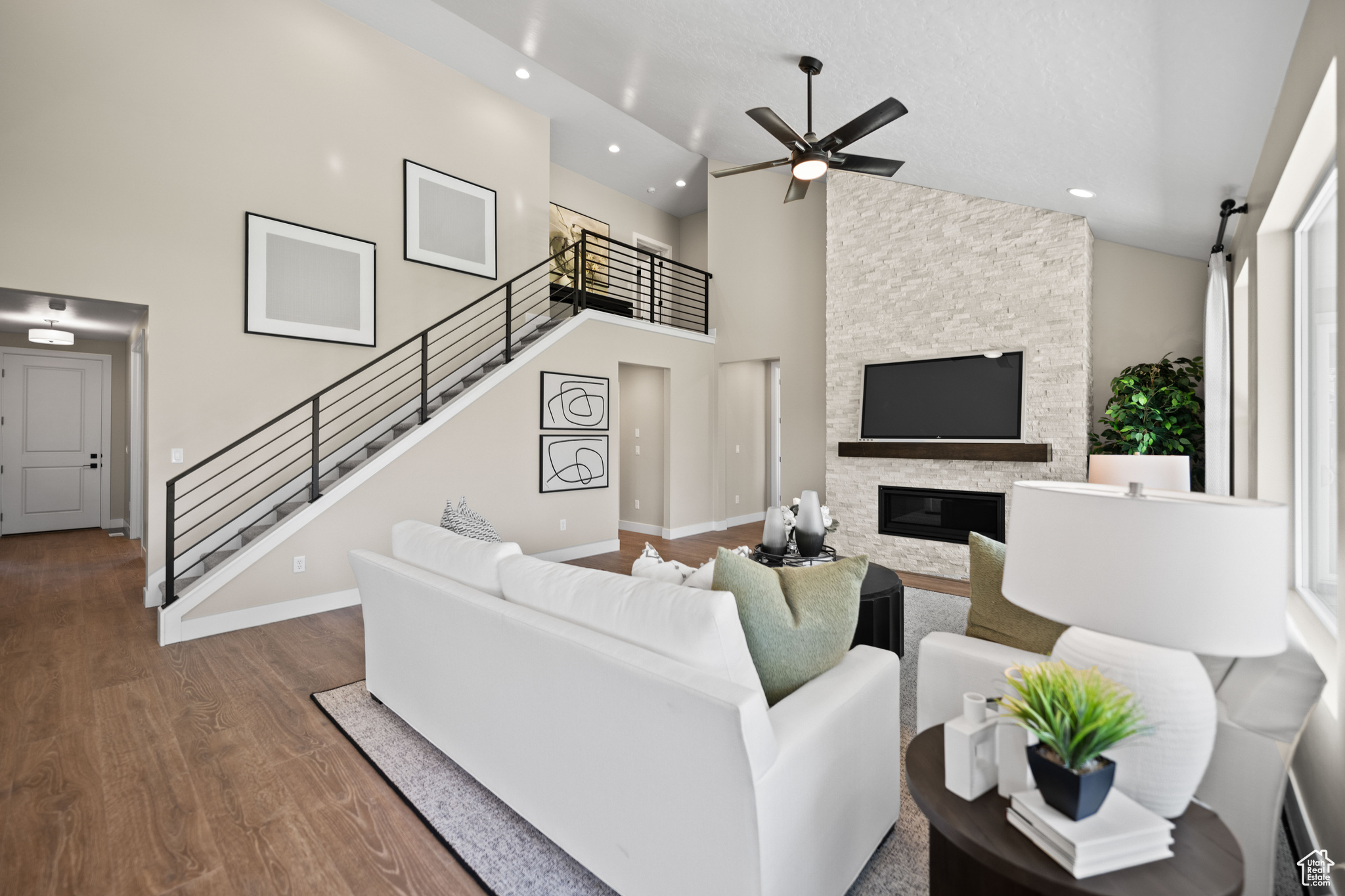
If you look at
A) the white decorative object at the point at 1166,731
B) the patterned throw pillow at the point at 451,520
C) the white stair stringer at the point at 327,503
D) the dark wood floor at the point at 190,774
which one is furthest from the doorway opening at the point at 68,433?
the white decorative object at the point at 1166,731

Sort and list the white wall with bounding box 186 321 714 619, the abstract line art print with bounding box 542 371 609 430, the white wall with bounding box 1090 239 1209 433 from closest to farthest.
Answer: the white wall with bounding box 186 321 714 619 → the white wall with bounding box 1090 239 1209 433 → the abstract line art print with bounding box 542 371 609 430

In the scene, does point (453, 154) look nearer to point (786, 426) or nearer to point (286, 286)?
point (286, 286)

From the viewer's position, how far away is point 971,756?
3.89 ft

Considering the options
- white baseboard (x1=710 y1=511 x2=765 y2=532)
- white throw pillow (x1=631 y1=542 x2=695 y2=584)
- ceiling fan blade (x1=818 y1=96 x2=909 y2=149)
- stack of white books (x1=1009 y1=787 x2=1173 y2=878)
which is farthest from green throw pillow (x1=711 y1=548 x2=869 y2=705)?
→ white baseboard (x1=710 y1=511 x2=765 y2=532)

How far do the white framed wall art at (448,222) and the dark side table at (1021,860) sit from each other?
5942mm

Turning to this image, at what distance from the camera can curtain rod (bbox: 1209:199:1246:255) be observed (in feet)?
10.1

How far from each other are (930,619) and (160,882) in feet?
13.0

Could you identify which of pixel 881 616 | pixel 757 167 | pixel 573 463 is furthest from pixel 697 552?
pixel 757 167

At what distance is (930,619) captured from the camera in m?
4.07

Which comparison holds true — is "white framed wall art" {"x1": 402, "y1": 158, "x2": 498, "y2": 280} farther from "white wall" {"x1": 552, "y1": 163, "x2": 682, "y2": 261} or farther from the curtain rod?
the curtain rod

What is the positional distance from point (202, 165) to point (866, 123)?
4738mm

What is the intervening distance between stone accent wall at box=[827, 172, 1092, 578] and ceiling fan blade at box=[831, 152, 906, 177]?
188 cm

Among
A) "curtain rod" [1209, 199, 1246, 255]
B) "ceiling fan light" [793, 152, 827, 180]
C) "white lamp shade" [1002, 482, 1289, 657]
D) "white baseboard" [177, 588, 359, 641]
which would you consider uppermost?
"ceiling fan light" [793, 152, 827, 180]

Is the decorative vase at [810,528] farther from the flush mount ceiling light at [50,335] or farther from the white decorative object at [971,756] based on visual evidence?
the flush mount ceiling light at [50,335]
